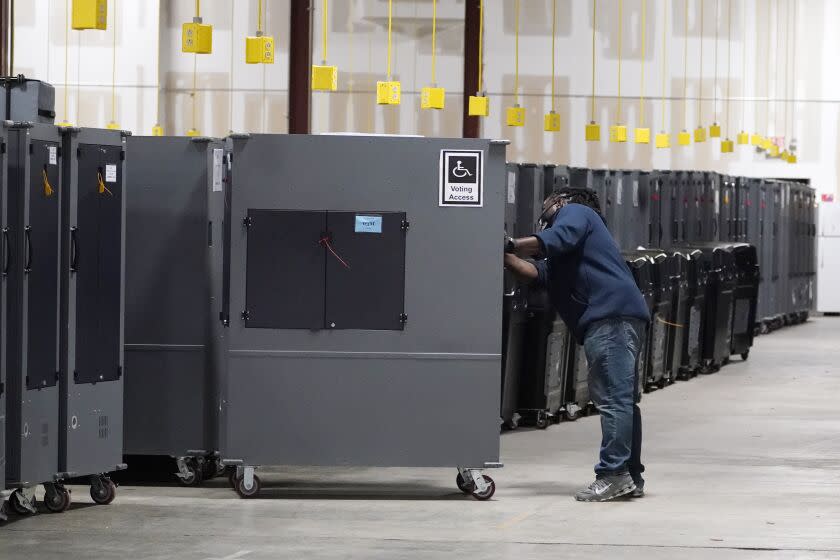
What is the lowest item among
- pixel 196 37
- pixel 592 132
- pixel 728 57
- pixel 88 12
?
pixel 88 12

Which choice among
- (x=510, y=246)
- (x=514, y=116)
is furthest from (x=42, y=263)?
(x=514, y=116)

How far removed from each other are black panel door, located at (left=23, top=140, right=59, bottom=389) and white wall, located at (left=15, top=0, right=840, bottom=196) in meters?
16.0

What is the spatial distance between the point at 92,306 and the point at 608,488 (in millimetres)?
2623

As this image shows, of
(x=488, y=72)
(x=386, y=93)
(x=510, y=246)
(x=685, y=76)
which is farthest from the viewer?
(x=685, y=76)

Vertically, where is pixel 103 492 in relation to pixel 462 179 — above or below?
below

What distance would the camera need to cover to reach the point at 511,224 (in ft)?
34.2

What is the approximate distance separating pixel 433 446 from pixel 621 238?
20.2 ft

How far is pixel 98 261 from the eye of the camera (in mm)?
7301

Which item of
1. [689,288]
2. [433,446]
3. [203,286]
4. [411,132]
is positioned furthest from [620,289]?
[411,132]

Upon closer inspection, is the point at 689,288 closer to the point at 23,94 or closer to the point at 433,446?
the point at 433,446

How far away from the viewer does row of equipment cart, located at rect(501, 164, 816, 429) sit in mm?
10930

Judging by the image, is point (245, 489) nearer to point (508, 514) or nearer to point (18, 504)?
point (18, 504)

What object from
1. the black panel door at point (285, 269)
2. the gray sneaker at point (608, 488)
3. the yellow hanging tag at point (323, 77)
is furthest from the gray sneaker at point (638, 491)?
the yellow hanging tag at point (323, 77)

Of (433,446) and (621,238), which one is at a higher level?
(621,238)
